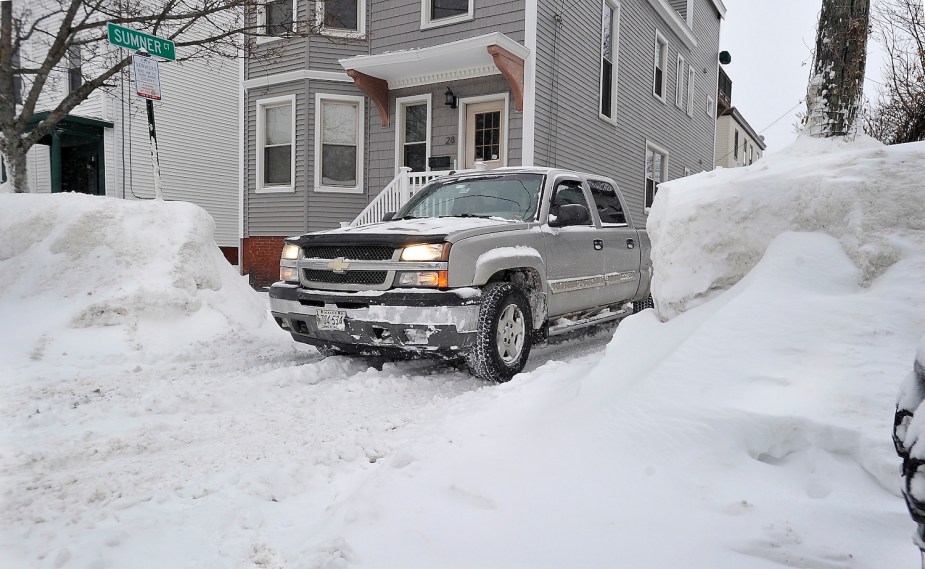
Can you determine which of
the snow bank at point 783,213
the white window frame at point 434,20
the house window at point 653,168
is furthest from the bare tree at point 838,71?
the house window at point 653,168

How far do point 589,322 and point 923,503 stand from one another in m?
5.21

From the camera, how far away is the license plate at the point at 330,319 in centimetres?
475

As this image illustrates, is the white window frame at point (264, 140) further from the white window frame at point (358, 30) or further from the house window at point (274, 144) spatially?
the white window frame at point (358, 30)

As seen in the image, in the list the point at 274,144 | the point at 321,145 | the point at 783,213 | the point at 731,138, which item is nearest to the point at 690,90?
the point at 731,138

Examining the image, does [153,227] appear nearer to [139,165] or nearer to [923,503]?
[923,503]

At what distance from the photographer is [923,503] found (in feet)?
3.62

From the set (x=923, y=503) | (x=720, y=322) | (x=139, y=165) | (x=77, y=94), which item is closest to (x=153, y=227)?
(x=77, y=94)

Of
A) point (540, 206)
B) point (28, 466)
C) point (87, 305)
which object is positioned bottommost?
point (28, 466)

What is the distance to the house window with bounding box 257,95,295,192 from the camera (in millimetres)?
13820

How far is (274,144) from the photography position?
14008 millimetres

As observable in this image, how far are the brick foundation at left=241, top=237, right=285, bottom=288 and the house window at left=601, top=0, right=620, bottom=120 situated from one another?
8.28 meters

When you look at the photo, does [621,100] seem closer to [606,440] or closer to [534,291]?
[534,291]

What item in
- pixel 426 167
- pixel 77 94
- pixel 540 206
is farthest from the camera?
pixel 426 167

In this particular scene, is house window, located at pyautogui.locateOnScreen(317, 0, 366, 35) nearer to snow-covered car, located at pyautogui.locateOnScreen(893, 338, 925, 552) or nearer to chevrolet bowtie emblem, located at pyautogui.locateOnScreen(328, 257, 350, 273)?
chevrolet bowtie emblem, located at pyautogui.locateOnScreen(328, 257, 350, 273)
